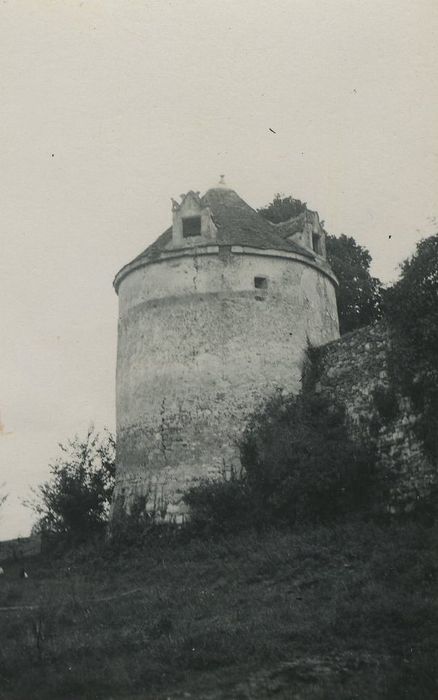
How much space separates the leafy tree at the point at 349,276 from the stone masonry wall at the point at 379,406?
24.1ft

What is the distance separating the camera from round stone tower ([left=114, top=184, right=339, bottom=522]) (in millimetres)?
17500

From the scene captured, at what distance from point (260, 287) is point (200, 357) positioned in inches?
98.5

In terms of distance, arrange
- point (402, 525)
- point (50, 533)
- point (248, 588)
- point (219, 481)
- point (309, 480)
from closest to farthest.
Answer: point (248, 588) → point (402, 525) → point (309, 480) → point (219, 481) → point (50, 533)

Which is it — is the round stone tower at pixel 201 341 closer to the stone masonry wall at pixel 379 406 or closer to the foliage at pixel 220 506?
the foliage at pixel 220 506

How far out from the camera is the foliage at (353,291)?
82.8 ft

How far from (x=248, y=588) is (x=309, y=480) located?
360cm

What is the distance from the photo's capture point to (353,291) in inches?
1005

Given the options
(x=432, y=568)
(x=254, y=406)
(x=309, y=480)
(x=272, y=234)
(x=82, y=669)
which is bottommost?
(x=82, y=669)

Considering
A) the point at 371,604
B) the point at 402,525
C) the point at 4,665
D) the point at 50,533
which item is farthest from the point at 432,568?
the point at 50,533

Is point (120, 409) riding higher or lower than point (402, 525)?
higher

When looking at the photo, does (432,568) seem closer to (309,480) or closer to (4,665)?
(309,480)

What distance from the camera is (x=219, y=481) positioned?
1694 cm

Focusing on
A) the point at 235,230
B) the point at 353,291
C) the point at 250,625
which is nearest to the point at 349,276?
the point at 353,291

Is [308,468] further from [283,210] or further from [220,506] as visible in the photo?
[283,210]
